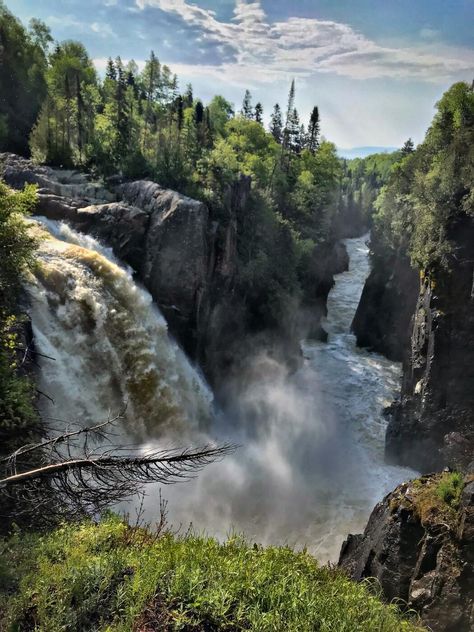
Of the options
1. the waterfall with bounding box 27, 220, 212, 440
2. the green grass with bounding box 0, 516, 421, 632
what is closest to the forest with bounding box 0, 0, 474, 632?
the green grass with bounding box 0, 516, 421, 632

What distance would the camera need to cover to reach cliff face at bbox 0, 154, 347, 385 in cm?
2270

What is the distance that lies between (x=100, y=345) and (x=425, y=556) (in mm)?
13592

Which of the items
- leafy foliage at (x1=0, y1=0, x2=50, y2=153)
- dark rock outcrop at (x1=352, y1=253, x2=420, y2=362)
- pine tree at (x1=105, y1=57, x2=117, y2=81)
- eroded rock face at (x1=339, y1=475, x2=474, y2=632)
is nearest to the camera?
eroded rock face at (x1=339, y1=475, x2=474, y2=632)

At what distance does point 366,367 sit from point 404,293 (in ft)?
21.7

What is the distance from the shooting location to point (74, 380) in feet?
53.4

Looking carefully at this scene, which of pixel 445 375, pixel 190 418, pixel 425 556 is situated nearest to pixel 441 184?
pixel 445 375


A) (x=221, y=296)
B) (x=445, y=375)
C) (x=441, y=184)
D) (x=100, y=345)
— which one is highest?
(x=441, y=184)

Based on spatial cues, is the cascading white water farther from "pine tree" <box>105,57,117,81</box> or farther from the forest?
"pine tree" <box>105,57,117,81</box>

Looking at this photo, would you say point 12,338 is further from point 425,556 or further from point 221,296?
point 221,296

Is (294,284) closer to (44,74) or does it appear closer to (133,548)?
(133,548)

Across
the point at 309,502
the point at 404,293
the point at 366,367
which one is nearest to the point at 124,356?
the point at 309,502

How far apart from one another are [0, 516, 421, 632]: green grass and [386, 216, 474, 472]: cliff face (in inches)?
593

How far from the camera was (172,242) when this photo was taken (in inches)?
905

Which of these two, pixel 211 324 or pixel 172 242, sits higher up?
pixel 172 242
